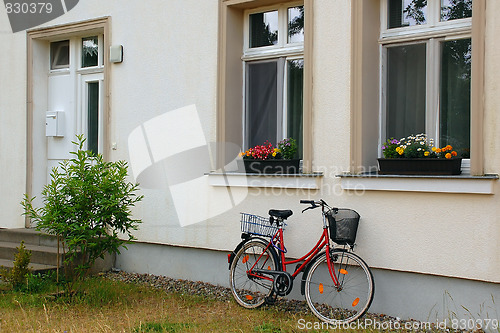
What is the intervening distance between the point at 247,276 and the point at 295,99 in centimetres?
214

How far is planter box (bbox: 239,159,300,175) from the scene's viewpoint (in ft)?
21.0

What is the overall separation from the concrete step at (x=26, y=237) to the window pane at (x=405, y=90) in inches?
190

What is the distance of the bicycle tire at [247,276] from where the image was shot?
6.00 m

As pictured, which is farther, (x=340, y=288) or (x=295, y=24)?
(x=295, y=24)

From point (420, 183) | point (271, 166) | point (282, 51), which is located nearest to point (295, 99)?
point (282, 51)

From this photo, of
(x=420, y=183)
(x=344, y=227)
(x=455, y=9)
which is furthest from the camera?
(x=455, y=9)

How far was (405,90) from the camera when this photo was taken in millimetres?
5988

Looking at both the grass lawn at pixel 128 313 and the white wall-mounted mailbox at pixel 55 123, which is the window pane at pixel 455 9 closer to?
the grass lawn at pixel 128 313

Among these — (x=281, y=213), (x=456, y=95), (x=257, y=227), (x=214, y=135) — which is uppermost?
(x=456, y=95)

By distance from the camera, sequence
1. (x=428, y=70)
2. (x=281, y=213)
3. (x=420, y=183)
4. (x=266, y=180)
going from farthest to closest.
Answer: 1. (x=266, y=180)
2. (x=281, y=213)
3. (x=428, y=70)
4. (x=420, y=183)

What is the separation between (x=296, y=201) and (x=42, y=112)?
479 cm

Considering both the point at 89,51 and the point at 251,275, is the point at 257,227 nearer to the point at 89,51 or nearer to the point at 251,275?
the point at 251,275

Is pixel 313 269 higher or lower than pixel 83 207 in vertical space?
lower

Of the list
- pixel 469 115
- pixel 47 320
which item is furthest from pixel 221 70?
pixel 47 320
